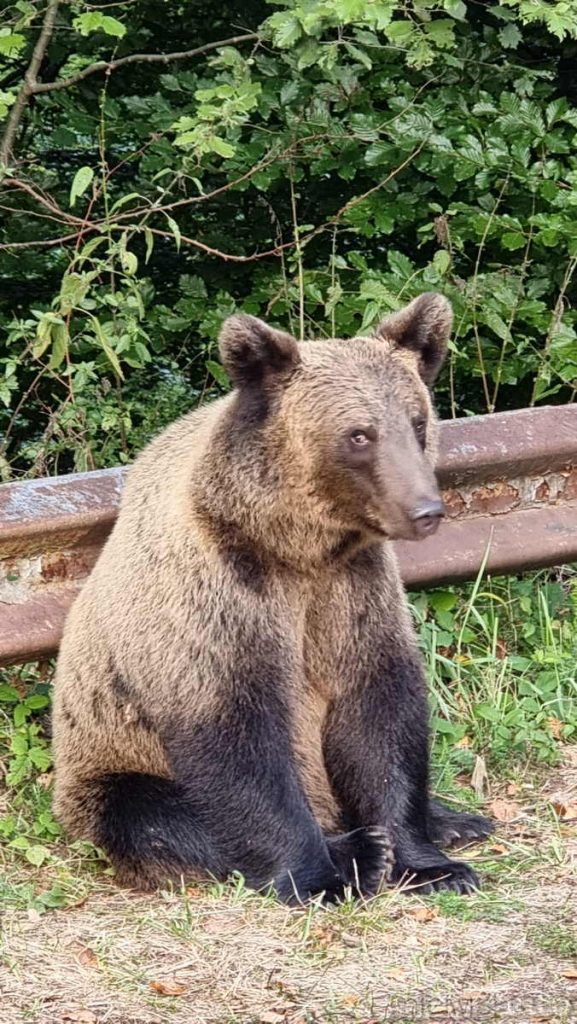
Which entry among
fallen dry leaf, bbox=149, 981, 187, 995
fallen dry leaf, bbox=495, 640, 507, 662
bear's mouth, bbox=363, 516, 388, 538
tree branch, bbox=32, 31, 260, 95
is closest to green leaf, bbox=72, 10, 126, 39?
tree branch, bbox=32, 31, 260, 95

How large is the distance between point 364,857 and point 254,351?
1.48m

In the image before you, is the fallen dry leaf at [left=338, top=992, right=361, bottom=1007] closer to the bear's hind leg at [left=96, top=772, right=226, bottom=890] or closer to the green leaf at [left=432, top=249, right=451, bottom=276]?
the bear's hind leg at [left=96, top=772, right=226, bottom=890]

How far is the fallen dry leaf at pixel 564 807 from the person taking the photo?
17.1 ft

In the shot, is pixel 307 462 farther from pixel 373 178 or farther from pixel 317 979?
pixel 373 178

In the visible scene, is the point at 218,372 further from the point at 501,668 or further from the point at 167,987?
the point at 167,987

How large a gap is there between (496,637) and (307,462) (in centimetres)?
153

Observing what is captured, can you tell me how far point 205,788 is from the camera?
483 cm

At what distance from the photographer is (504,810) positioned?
5.30 metres

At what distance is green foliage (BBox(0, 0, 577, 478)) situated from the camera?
20.9 ft

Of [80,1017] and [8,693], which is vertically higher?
[8,693]

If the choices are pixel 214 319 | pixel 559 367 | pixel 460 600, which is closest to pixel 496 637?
pixel 460 600

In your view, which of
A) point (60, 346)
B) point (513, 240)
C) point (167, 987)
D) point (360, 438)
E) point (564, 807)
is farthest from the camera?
point (513, 240)

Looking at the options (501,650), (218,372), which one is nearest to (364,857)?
(501,650)

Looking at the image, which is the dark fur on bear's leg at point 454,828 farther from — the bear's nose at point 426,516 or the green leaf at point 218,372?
the green leaf at point 218,372
